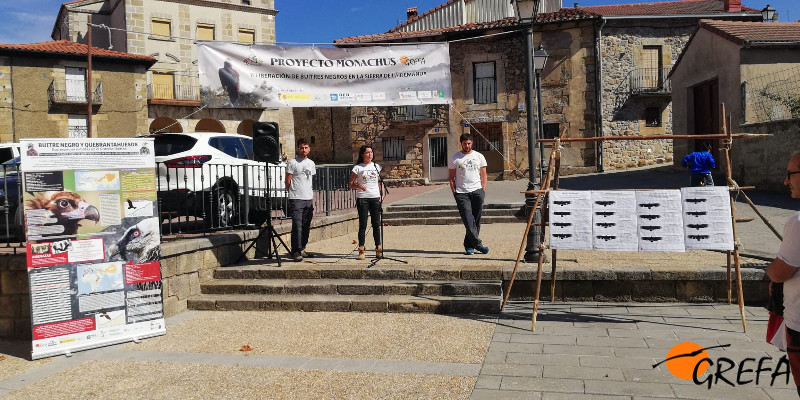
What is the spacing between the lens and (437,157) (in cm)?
2655

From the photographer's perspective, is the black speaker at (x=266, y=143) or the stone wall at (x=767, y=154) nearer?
the black speaker at (x=266, y=143)

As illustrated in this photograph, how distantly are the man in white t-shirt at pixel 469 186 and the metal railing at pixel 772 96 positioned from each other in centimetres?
1146

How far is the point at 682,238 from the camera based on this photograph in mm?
5570

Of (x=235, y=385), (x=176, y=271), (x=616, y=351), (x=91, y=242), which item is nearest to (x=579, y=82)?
(x=176, y=271)

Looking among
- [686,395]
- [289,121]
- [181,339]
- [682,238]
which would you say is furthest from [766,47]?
[289,121]

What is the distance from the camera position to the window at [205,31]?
3428 centimetres

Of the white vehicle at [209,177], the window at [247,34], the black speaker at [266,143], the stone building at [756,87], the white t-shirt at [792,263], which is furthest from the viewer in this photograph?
the window at [247,34]

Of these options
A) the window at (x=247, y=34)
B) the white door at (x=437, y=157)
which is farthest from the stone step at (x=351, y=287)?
the window at (x=247, y=34)

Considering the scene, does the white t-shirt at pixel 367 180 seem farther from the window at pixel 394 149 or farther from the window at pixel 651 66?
the window at pixel 651 66

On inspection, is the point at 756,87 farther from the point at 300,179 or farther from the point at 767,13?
the point at 300,179

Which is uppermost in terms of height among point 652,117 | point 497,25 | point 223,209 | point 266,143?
point 497,25

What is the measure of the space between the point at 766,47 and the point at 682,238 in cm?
1352

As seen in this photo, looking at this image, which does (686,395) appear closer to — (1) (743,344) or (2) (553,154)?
(1) (743,344)

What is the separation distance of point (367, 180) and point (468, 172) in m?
1.42
